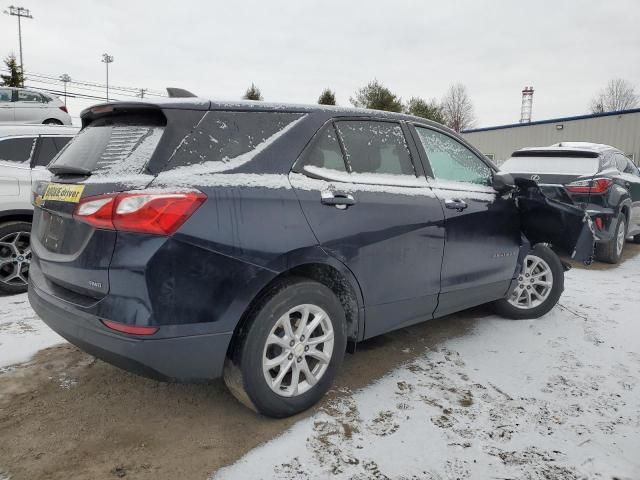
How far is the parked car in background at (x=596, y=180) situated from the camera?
231 inches

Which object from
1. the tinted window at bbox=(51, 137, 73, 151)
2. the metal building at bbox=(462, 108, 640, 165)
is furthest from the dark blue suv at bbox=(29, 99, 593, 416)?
the metal building at bbox=(462, 108, 640, 165)

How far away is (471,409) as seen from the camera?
2580mm

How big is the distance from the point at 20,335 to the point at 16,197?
163 cm

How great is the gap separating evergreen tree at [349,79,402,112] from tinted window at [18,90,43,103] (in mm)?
24576

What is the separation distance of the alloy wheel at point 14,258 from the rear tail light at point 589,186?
604cm

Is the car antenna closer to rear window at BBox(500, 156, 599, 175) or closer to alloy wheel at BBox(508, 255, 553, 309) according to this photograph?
alloy wheel at BBox(508, 255, 553, 309)

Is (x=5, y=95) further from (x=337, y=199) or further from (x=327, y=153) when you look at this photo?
(x=337, y=199)

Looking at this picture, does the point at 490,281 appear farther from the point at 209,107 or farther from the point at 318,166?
the point at 209,107

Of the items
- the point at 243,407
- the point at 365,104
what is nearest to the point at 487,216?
the point at 243,407

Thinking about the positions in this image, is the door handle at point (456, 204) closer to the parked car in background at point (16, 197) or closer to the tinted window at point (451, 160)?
the tinted window at point (451, 160)

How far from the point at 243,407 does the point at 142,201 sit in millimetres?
1292

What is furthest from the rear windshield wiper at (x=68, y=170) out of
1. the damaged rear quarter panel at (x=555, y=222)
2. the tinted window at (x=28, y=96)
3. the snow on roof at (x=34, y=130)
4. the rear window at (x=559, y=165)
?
the tinted window at (x=28, y=96)

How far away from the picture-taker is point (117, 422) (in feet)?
7.87

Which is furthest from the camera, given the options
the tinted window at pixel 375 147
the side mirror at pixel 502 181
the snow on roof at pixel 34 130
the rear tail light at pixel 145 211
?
the snow on roof at pixel 34 130
